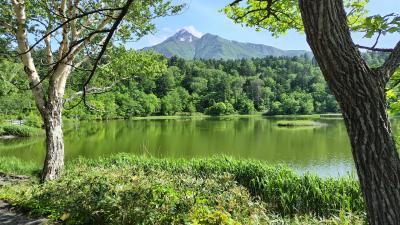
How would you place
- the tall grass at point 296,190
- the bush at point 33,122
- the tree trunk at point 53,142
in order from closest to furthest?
the tall grass at point 296,190, the tree trunk at point 53,142, the bush at point 33,122

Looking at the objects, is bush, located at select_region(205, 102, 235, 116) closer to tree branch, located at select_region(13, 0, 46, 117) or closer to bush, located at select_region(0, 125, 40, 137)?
bush, located at select_region(0, 125, 40, 137)

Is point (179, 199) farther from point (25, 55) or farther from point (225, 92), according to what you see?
point (225, 92)

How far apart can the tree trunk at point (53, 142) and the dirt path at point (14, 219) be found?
2.58 m

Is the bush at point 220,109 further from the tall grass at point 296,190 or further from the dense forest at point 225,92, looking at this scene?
the tall grass at point 296,190

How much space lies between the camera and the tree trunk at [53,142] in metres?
8.66

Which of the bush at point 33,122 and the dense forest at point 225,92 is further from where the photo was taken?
the dense forest at point 225,92

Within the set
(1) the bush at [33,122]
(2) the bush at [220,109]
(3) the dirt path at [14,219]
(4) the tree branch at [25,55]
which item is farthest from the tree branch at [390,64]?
(2) the bush at [220,109]

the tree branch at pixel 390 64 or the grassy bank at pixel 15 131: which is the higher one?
the tree branch at pixel 390 64

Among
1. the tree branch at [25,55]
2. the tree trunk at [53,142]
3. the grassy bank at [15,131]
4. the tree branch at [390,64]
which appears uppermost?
the tree branch at [25,55]

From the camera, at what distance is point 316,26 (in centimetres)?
203

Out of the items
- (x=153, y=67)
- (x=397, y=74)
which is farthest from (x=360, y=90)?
(x=153, y=67)

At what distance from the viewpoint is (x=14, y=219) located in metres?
5.42

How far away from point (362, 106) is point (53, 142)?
26.7ft

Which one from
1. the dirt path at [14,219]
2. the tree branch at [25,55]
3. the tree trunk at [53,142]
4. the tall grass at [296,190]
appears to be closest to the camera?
the dirt path at [14,219]
